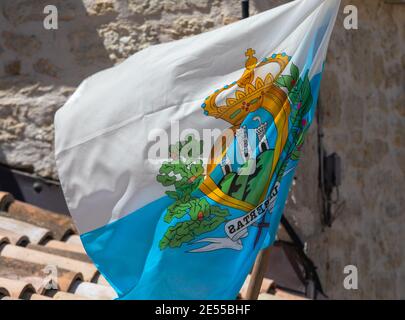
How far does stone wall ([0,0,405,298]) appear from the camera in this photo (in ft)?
17.7

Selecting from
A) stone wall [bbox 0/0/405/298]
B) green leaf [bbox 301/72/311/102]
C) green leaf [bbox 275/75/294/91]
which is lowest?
stone wall [bbox 0/0/405/298]

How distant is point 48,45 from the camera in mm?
5641

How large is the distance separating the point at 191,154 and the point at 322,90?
6.09ft

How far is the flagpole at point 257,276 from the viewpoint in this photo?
3.86 m

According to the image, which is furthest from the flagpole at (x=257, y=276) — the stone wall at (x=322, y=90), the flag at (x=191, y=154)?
the stone wall at (x=322, y=90)

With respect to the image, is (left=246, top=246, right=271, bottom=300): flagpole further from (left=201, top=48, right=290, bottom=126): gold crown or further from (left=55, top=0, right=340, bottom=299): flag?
(left=201, top=48, right=290, bottom=126): gold crown

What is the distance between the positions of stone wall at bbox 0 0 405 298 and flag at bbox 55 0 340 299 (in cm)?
118

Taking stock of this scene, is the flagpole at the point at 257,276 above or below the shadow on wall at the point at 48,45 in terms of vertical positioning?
below

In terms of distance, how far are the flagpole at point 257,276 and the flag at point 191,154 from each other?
0.04 meters

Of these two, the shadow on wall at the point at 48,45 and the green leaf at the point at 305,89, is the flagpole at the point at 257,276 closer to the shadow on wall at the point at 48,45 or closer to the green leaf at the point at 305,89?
the green leaf at the point at 305,89

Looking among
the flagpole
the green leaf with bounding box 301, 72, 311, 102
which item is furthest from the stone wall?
the flagpole

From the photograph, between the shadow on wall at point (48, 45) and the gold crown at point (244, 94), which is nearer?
the gold crown at point (244, 94)

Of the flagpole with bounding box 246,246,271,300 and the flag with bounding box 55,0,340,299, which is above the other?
the flag with bounding box 55,0,340,299

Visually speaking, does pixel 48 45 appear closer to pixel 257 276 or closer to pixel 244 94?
pixel 244 94
